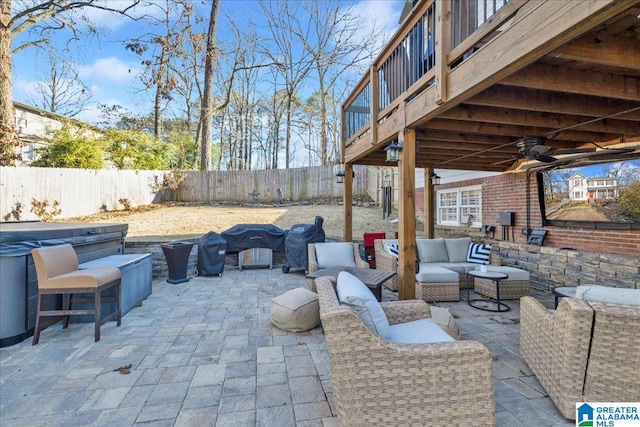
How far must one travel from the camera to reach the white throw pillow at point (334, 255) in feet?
16.9

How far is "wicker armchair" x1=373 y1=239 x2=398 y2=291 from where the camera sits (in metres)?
5.06

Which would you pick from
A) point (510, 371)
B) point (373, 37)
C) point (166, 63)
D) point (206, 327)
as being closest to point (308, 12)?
point (373, 37)

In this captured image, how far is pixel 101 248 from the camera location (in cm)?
475

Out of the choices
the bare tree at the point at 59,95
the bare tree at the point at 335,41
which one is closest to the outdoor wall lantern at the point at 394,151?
the bare tree at the point at 335,41

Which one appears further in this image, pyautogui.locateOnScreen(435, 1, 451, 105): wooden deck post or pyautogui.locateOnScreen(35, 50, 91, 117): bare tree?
pyautogui.locateOnScreen(35, 50, 91, 117): bare tree

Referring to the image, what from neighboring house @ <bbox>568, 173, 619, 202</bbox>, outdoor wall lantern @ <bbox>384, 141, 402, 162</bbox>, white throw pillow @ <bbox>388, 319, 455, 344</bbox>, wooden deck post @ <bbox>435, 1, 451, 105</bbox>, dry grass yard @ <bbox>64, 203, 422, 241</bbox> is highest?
wooden deck post @ <bbox>435, 1, 451, 105</bbox>

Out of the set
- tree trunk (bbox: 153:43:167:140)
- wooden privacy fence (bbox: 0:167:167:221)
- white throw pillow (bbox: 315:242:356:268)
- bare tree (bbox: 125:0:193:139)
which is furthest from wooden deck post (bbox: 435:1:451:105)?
tree trunk (bbox: 153:43:167:140)

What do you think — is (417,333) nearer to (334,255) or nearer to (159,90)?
(334,255)

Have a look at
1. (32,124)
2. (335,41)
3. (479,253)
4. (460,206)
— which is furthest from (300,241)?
(32,124)

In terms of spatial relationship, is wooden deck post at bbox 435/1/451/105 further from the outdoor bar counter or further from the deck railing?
the outdoor bar counter

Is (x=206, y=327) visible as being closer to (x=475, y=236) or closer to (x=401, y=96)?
(x=401, y=96)

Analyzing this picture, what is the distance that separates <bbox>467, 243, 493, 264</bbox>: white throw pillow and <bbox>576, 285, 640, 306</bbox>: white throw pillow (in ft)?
11.8

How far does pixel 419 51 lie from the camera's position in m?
3.57

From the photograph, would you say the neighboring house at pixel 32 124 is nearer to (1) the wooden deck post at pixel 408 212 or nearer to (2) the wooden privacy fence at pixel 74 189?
(2) the wooden privacy fence at pixel 74 189
